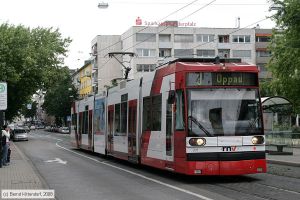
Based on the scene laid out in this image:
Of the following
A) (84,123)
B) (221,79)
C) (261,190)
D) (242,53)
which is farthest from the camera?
(242,53)

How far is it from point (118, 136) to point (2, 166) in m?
4.52

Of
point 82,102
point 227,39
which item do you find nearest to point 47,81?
point 82,102

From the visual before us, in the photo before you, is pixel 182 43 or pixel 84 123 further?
pixel 182 43

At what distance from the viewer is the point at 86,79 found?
128m

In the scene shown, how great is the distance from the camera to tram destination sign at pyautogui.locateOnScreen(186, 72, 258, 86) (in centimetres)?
1448

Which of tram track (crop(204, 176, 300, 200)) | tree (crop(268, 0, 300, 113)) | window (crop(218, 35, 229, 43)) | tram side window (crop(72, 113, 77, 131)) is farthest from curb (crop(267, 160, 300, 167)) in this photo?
window (crop(218, 35, 229, 43))

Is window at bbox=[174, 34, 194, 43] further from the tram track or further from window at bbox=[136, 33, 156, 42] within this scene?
the tram track

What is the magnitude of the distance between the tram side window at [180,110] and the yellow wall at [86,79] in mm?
104263

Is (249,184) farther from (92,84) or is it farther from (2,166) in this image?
(92,84)

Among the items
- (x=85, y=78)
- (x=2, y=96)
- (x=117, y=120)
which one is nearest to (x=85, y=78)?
(x=85, y=78)

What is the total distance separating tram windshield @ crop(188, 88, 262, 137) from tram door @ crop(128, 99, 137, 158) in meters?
4.98

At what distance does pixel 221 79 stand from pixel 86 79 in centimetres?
11444

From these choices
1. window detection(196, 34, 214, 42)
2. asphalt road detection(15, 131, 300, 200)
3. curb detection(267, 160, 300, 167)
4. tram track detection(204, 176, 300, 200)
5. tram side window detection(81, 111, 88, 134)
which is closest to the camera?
tram track detection(204, 176, 300, 200)

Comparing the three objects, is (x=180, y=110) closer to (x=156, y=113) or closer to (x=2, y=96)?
(x=156, y=113)
